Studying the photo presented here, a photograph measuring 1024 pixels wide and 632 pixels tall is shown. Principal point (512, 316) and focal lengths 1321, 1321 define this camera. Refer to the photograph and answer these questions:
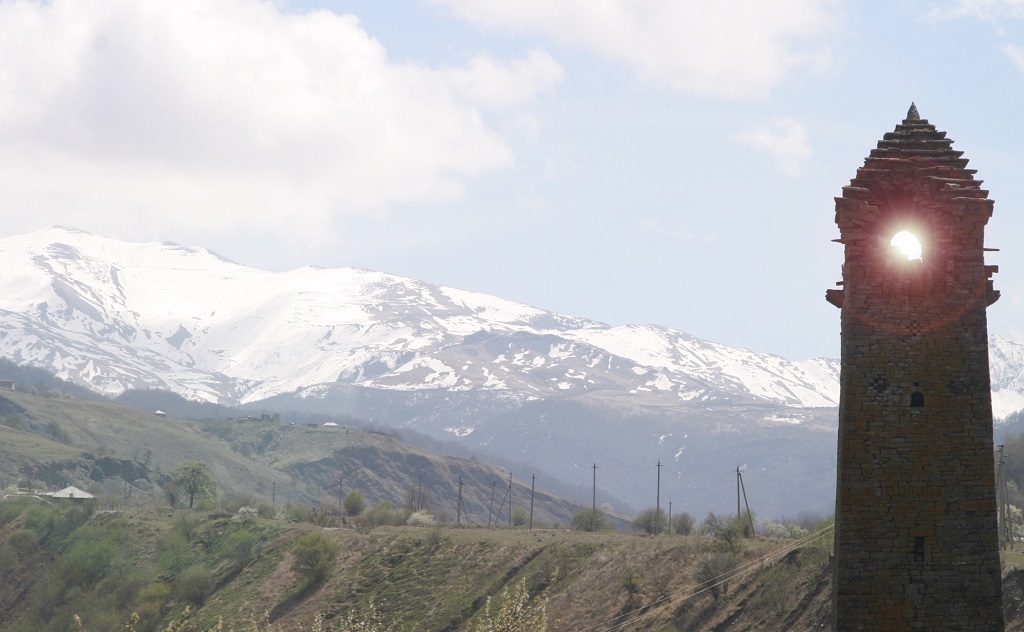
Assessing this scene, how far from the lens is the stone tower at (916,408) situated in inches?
841

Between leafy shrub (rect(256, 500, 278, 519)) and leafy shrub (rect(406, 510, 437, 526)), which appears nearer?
leafy shrub (rect(406, 510, 437, 526))

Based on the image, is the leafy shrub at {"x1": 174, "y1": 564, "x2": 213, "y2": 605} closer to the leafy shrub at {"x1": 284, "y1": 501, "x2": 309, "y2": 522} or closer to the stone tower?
the leafy shrub at {"x1": 284, "y1": 501, "x2": 309, "y2": 522}

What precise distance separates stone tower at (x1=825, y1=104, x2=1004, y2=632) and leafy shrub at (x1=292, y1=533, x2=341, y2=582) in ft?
346

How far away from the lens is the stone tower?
70.1 ft

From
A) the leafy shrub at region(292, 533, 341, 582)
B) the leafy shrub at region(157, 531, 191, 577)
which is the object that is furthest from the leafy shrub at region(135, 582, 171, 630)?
the leafy shrub at region(292, 533, 341, 582)

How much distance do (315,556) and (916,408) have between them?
108 metres

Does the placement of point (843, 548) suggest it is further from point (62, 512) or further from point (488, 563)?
point (62, 512)

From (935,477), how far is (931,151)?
18.2 ft

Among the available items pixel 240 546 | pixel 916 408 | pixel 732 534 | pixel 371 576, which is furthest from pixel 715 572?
pixel 240 546

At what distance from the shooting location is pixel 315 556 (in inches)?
4924

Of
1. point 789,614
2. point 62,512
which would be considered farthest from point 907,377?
point 62,512

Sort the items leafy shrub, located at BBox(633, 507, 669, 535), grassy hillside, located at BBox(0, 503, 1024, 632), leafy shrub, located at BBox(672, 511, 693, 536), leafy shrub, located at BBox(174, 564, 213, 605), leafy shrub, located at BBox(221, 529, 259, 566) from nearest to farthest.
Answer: grassy hillside, located at BBox(0, 503, 1024, 632) < leafy shrub, located at BBox(672, 511, 693, 536) < leafy shrub, located at BBox(633, 507, 669, 535) < leafy shrub, located at BBox(174, 564, 213, 605) < leafy shrub, located at BBox(221, 529, 259, 566)

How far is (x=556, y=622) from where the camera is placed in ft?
294

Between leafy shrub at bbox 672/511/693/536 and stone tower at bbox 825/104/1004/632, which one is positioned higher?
stone tower at bbox 825/104/1004/632
